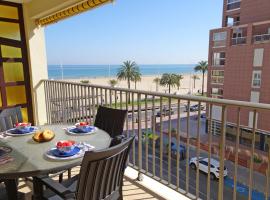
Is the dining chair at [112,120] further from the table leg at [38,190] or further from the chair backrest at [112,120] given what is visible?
the table leg at [38,190]

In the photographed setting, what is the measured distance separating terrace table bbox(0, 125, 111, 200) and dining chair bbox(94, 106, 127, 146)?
0.25 metres

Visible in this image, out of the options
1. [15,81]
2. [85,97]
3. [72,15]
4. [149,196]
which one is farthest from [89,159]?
[15,81]

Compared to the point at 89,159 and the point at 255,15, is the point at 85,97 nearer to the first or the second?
the point at 89,159

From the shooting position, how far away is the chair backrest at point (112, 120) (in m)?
2.17

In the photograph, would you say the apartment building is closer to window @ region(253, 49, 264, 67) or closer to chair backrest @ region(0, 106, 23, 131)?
window @ region(253, 49, 264, 67)

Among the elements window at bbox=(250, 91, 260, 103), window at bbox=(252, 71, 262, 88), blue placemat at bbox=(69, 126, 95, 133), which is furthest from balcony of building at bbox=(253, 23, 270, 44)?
blue placemat at bbox=(69, 126, 95, 133)

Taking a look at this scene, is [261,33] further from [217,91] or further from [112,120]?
[112,120]

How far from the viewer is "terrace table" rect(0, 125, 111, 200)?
1245mm

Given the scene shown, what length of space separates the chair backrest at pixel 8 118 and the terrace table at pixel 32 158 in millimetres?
582

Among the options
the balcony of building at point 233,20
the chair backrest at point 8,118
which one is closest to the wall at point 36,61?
the chair backrest at point 8,118

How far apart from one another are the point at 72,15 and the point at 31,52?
126 cm

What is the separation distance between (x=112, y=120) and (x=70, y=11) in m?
2.20

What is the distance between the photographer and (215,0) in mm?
25828

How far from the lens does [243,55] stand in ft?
55.8
